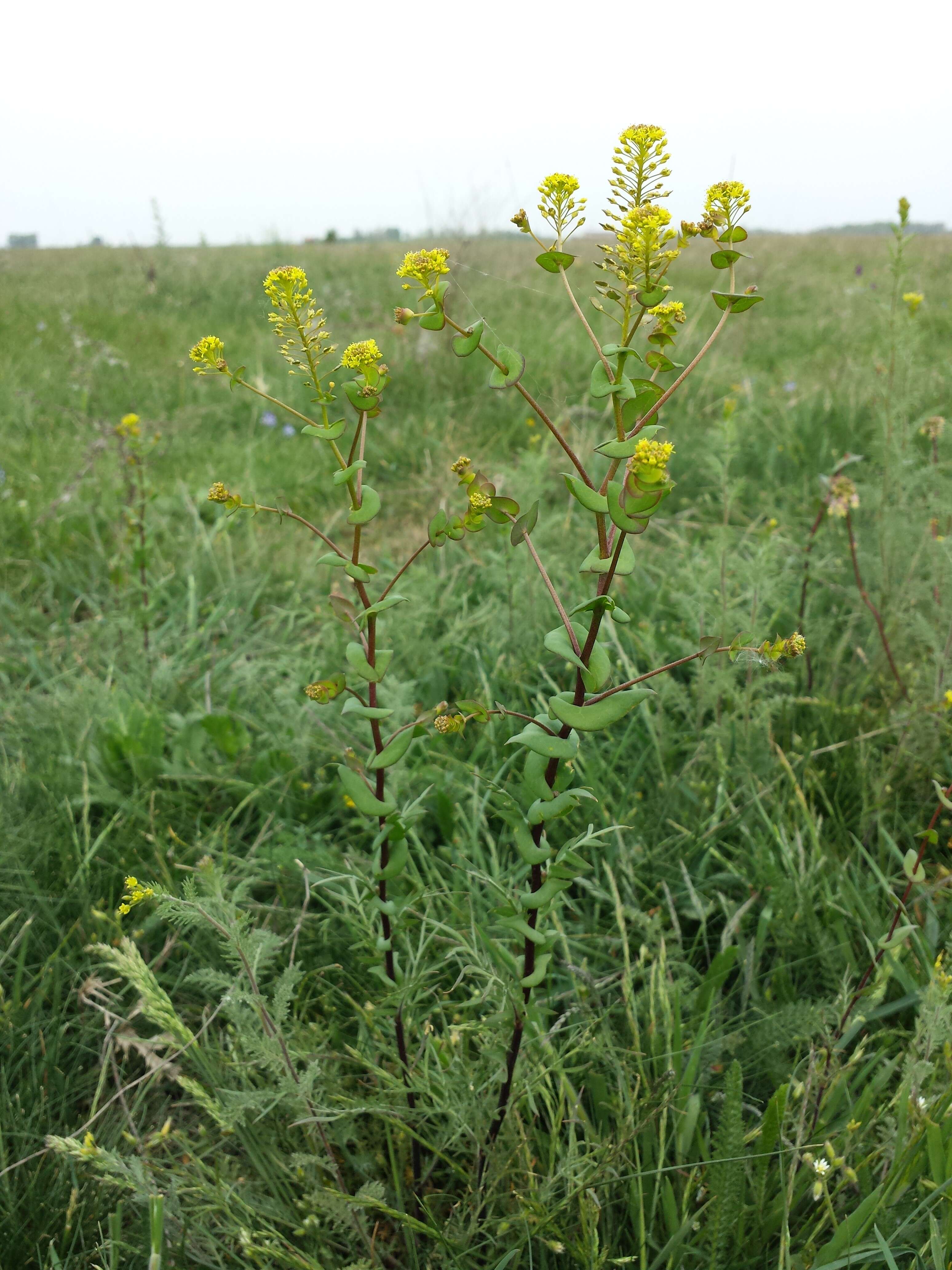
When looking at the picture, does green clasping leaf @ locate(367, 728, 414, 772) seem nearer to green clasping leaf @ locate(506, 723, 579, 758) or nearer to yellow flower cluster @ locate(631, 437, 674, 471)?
green clasping leaf @ locate(506, 723, 579, 758)

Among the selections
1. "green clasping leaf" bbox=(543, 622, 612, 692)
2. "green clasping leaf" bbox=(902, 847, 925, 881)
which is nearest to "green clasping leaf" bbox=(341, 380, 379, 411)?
"green clasping leaf" bbox=(543, 622, 612, 692)

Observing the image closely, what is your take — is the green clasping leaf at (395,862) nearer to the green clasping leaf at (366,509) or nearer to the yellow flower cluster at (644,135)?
the green clasping leaf at (366,509)

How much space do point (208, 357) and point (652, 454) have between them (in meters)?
0.53

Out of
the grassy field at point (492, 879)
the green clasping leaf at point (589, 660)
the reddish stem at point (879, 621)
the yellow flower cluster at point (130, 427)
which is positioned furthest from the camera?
the yellow flower cluster at point (130, 427)

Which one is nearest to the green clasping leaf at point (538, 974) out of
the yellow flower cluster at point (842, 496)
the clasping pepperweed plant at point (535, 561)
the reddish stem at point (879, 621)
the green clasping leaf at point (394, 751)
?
the clasping pepperweed plant at point (535, 561)

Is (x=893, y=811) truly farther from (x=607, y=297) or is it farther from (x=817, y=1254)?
(x=607, y=297)

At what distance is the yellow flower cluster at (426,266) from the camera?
30.3 inches

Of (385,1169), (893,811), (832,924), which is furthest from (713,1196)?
(893,811)

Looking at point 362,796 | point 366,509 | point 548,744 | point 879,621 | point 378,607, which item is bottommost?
point 879,621

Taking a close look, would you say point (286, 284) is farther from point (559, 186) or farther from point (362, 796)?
point (362, 796)

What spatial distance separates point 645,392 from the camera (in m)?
0.76

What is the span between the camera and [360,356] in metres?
0.85

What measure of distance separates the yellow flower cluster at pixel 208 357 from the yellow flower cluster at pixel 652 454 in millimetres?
464

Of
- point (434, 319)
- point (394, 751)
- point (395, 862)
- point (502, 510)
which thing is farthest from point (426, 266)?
point (395, 862)
